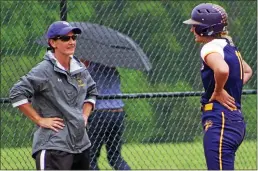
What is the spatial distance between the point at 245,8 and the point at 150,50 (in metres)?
1.31

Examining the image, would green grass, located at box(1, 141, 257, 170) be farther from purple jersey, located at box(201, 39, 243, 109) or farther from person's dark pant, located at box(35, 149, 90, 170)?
purple jersey, located at box(201, 39, 243, 109)

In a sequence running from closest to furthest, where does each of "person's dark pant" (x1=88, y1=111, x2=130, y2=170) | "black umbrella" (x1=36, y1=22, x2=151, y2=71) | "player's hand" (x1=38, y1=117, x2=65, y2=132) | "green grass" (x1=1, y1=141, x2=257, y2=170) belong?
"player's hand" (x1=38, y1=117, x2=65, y2=132) → "black umbrella" (x1=36, y1=22, x2=151, y2=71) → "person's dark pant" (x1=88, y1=111, x2=130, y2=170) → "green grass" (x1=1, y1=141, x2=257, y2=170)

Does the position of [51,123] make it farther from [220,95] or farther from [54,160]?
[220,95]

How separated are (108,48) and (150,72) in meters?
1.02

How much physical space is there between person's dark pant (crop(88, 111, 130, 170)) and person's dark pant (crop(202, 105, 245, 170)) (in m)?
2.82

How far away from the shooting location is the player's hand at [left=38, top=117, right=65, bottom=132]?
6.53m

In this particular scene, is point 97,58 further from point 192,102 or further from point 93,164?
point 192,102

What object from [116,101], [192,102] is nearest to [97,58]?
[116,101]

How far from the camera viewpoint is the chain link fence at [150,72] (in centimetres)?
936

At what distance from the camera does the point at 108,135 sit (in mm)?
9680

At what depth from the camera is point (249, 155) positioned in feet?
36.2

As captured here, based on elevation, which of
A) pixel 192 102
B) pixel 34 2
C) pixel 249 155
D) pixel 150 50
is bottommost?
pixel 249 155

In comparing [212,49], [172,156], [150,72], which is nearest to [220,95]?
[212,49]

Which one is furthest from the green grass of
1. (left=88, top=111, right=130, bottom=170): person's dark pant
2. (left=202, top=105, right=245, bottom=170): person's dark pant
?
(left=202, top=105, right=245, bottom=170): person's dark pant
